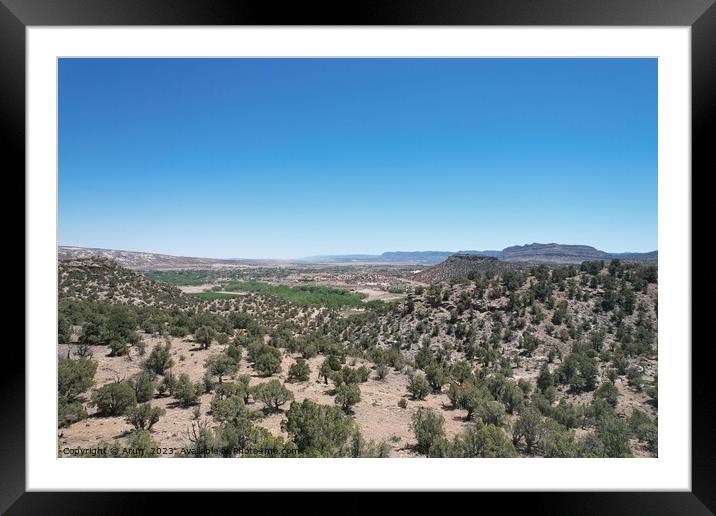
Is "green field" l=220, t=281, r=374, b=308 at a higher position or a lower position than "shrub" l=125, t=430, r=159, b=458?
higher

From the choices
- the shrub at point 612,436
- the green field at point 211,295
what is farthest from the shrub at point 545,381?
the green field at point 211,295

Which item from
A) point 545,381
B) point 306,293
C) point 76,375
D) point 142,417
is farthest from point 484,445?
point 306,293

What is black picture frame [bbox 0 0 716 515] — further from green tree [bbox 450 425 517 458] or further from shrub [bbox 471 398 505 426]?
shrub [bbox 471 398 505 426]

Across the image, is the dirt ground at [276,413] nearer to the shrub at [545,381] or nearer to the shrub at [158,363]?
the shrub at [158,363]

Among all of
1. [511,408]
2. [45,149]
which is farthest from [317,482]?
[511,408]

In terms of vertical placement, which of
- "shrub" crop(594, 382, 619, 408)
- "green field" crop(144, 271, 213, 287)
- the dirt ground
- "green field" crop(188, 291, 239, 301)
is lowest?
"shrub" crop(594, 382, 619, 408)

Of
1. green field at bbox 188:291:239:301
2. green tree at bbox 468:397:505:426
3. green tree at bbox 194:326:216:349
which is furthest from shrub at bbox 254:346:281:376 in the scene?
green field at bbox 188:291:239:301
